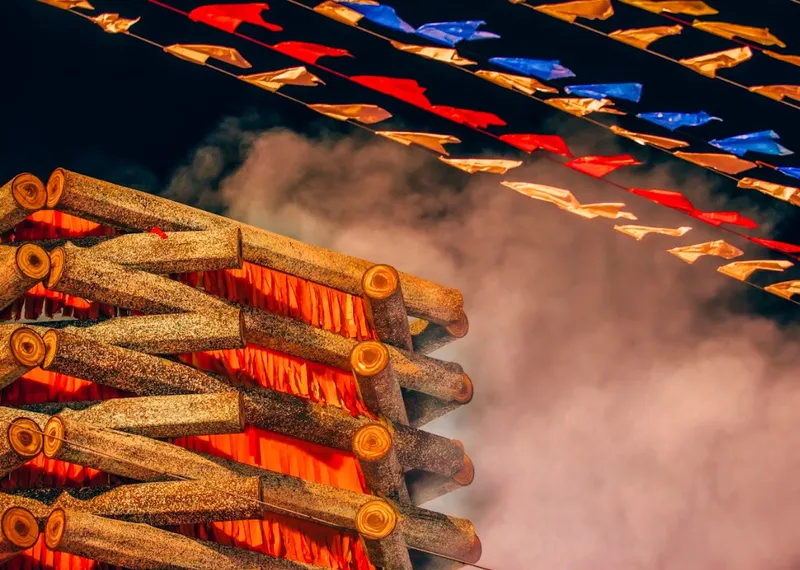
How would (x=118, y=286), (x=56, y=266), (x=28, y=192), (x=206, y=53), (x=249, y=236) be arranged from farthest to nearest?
(x=206, y=53)
(x=249, y=236)
(x=28, y=192)
(x=118, y=286)
(x=56, y=266)

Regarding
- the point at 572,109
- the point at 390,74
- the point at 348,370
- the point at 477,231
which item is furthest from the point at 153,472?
the point at 477,231

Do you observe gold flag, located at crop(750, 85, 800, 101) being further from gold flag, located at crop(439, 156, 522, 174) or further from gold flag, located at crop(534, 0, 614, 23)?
gold flag, located at crop(439, 156, 522, 174)

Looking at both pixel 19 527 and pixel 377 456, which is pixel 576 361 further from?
pixel 19 527

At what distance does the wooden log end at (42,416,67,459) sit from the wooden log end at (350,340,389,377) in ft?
5.11

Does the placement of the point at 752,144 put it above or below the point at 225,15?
below

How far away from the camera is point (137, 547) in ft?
17.1

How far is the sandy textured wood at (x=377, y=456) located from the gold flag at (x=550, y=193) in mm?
2163

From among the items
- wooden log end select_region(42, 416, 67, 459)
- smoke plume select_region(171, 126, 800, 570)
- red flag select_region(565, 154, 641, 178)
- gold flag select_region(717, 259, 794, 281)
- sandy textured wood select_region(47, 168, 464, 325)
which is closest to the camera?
wooden log end select_region(42, 416, 67, 459)

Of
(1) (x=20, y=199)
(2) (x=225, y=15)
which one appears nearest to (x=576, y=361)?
(2) (x=225, y=15)

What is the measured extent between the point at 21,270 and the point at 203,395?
1.03 metres

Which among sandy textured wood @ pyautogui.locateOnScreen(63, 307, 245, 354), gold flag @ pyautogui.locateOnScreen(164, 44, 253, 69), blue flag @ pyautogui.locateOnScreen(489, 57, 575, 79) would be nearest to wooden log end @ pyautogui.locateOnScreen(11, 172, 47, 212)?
sandy textured wood @ pyautogui.locateOnScreen(63, 307, 245, 354)

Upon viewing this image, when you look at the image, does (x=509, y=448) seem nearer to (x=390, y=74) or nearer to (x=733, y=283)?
(x=733, y=283)

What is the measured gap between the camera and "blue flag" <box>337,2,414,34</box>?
22.4 ft

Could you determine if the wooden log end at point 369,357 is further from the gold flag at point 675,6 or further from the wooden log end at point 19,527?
the gold flag at point 675,6
